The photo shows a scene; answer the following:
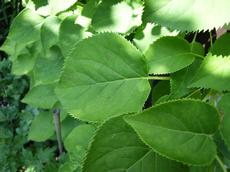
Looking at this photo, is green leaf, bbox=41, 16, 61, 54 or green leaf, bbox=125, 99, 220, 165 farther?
green leaf, bbox=41, 16, 61, 54

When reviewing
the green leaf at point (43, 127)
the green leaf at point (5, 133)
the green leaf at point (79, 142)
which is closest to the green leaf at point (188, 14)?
the green leaf at point (79, 142)

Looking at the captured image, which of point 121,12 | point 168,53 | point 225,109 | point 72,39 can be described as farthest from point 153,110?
point 72,39

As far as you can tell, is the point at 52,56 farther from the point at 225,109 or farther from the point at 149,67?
the point at 225,109

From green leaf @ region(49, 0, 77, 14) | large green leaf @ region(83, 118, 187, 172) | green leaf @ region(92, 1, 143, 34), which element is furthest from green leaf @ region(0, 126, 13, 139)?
large green leaf @ region(83, 118, 187, 172)

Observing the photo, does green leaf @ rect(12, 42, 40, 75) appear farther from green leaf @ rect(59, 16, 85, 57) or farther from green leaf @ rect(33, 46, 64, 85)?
green leaf @ rect(59, 16, 85, 57)

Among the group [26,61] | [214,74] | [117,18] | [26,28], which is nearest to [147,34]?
[117,18]

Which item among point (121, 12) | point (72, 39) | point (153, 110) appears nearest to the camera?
point (153, 110)

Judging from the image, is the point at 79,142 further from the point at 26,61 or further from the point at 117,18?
the point at 26,61
